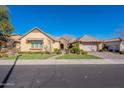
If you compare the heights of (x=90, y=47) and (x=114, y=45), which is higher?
(x=114, y=45)

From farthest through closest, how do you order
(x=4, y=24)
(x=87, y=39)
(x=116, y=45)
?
1. (x=116, y=45)
2. (x=87, y=39)
3. (x=4, y=24)

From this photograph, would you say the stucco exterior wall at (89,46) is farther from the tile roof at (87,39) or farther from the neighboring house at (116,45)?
the neighboring house at (116,45)

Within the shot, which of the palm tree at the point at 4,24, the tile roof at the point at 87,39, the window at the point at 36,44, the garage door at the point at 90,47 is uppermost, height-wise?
the palm tree at the point at 4,24

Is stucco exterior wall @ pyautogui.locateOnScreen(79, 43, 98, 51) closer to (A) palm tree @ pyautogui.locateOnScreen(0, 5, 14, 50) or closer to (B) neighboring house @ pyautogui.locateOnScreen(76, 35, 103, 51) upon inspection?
(B) neighboring house @ pyautogui.locateOnScreen(76, 35, 103, 51)

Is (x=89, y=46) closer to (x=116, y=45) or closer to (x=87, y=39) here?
(x=87, y=39)

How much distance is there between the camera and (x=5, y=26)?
29688mm

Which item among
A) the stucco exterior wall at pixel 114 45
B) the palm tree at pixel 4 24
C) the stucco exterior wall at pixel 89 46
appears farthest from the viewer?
the stucco exterior wall at pixel 89 46

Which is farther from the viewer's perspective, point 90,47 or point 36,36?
point 90,47

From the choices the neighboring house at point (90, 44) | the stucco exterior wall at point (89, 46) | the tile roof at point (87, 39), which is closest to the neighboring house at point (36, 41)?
the neighboring house at point (90, 44)

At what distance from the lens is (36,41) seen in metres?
34.0

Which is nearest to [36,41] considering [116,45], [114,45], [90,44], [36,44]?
[36,44]

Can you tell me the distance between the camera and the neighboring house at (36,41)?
33906 mm

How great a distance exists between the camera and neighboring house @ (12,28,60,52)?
33.9 metres
